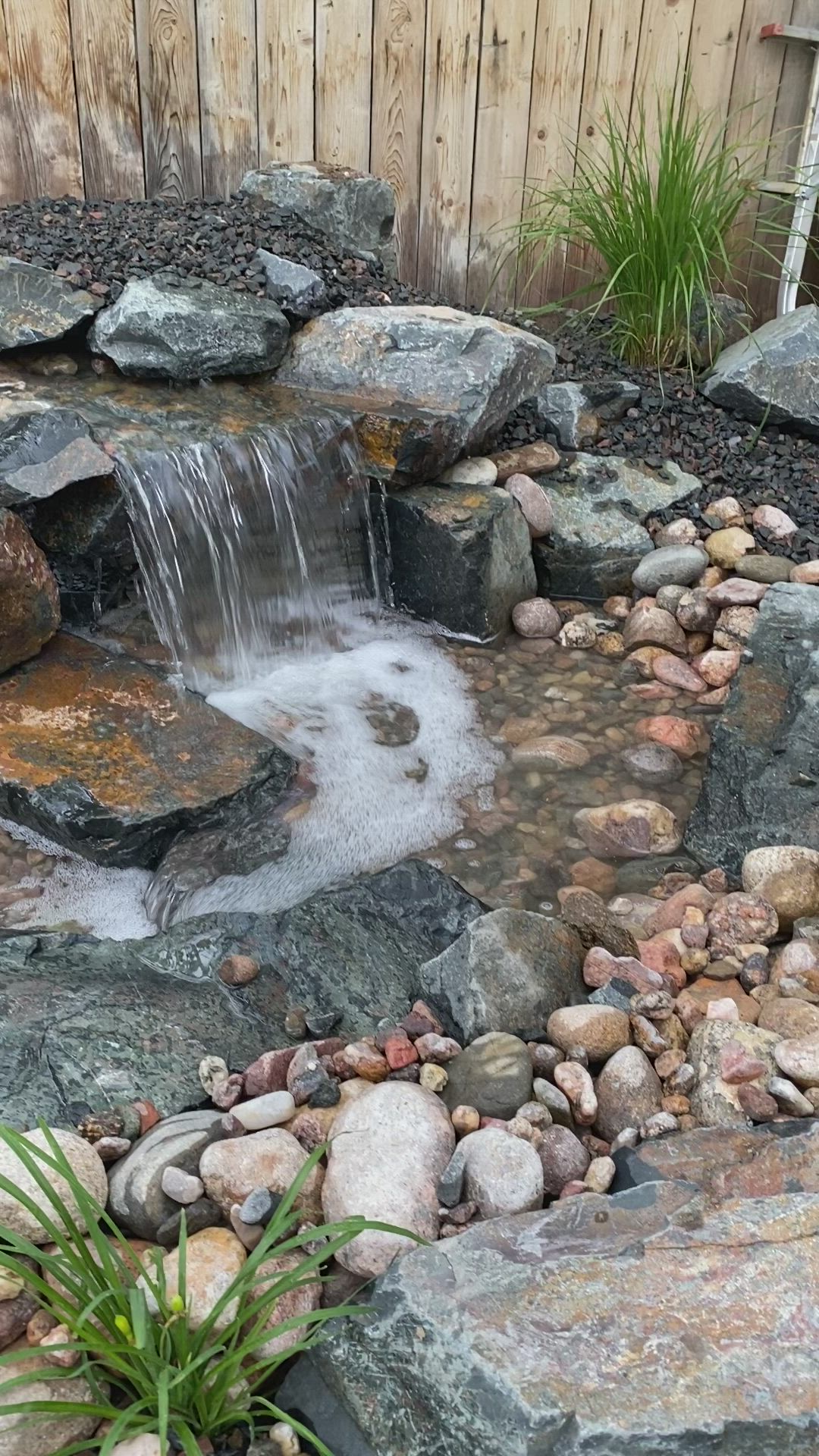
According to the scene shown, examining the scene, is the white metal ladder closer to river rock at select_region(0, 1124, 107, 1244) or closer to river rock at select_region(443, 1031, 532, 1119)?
river rock at select_region(443, 1031, 532, 1119)

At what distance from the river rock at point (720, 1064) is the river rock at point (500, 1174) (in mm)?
320

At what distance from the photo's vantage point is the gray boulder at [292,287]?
386cm

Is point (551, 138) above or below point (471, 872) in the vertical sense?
above

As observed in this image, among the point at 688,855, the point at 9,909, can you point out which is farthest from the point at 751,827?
the point at 9,909

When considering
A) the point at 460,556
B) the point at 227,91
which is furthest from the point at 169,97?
the point at 460,556

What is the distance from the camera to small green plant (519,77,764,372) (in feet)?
13.7

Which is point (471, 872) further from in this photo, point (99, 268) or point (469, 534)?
point (99, 268)

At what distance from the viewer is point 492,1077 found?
1.82 m

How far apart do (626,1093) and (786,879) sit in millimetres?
800

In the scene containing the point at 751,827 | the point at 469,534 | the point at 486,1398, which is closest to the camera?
the point at 486,1398

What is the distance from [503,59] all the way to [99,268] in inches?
76.8

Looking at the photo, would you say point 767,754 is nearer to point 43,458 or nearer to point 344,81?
point 43,458

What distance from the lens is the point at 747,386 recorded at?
13.9 feet

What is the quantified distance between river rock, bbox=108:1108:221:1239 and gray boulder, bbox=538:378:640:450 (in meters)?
3.07
